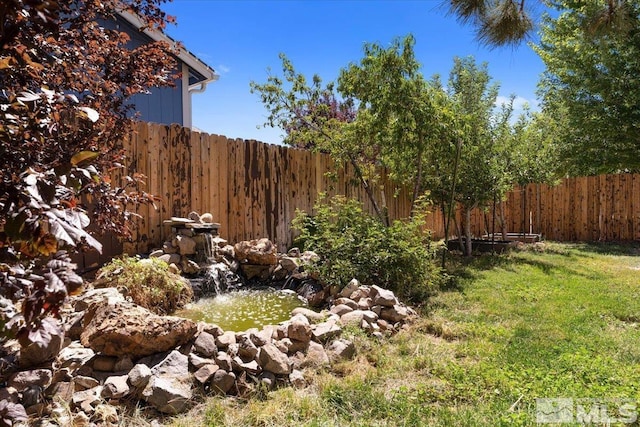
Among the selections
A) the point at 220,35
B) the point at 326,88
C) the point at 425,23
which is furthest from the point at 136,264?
the point at 425,23

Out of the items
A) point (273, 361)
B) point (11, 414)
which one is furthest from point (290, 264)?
point (11, 414)

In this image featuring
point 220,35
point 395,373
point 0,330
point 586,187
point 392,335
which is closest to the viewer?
point 0,330

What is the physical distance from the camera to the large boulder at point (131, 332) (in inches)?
94.5

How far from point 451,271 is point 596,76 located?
710 centimetres

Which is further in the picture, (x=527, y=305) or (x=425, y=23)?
(x=425, y=23)

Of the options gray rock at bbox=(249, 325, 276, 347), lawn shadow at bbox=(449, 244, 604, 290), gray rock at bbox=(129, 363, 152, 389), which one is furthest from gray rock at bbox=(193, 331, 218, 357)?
lawn shadow at bbox=(449, 244, 604, 290)

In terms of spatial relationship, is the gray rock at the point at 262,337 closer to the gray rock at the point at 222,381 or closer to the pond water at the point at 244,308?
the gray rock at the point at 222,381

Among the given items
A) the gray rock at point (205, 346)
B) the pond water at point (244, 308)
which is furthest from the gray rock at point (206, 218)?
the gray rock at point (205, 346)

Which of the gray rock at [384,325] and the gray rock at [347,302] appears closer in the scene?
the gray rock at [384,325]

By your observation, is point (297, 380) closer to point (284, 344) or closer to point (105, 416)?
point (284, 344)

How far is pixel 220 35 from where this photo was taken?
614 cm

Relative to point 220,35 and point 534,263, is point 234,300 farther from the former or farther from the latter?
point 534,263

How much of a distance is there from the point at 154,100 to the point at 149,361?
20.9ft

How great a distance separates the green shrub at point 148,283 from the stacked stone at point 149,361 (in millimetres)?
503
